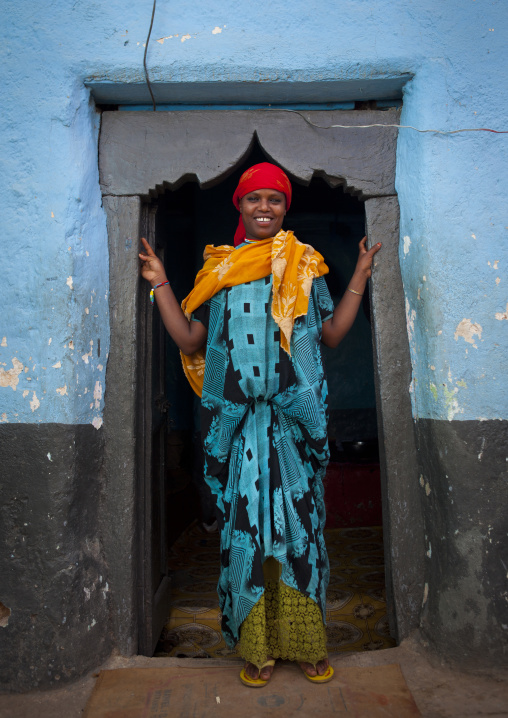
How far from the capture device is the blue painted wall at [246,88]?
89.7 inches

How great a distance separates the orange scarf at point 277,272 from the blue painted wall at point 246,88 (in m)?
0.49

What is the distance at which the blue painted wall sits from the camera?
7.47ft

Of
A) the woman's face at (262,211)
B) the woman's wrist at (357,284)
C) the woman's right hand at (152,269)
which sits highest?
the woman's face at (262,211)

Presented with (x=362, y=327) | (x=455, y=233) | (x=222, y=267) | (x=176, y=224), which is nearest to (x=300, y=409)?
(x=222, y=267)

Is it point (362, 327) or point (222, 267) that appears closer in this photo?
point (222, 267)

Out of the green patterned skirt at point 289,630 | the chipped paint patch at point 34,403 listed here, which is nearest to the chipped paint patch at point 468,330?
the green patterned skirt at point 289,630

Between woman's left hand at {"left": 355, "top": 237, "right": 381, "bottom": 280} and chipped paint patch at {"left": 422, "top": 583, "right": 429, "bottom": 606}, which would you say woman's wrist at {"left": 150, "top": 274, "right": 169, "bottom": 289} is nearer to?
woman's left hand at {"left": 355, "top": 237, "right": 381, "bottom": 280}

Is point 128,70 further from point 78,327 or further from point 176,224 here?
point 176,224

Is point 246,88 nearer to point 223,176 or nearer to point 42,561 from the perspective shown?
point 223,176

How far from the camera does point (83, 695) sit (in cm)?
212

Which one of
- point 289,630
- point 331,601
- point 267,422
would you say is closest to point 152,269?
point 267,422

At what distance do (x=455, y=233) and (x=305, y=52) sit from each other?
106 centimetres

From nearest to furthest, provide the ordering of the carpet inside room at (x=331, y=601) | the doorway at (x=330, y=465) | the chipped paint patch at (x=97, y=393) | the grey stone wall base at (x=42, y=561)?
the grey stone wall base at (x=42, y=561) → the chipped paint patch at (x=97, y=393) → the carpet inside room at (x=331, y=601) → the doorway at (x=330, y=465)

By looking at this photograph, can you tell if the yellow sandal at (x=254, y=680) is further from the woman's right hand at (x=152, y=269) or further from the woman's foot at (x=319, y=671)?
the woman's right hand at (x=152, y=269)
